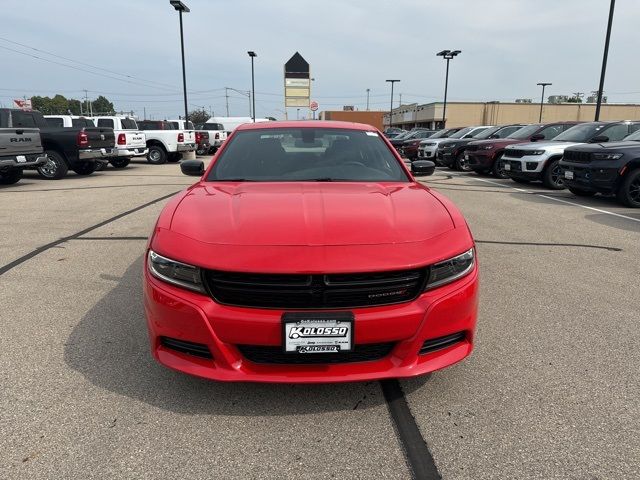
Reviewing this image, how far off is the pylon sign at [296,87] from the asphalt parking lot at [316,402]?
34.3 m

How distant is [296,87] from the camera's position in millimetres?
37250

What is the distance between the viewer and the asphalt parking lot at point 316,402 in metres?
2.15

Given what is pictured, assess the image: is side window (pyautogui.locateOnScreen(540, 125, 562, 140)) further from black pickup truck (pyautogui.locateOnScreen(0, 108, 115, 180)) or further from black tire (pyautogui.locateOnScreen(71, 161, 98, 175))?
black tire (pyautogui.locateOnScreen(71, 161, 98, 175))

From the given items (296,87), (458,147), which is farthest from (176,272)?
(296,87)

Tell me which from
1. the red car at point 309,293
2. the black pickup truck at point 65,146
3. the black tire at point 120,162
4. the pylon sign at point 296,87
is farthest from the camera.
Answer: the pylon sign at point 296,87

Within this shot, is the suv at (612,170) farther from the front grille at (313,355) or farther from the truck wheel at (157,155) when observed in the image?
the truck wheel at (157,155)

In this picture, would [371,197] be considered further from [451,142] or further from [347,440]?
[451,142]

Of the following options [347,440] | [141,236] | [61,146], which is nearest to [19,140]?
[61,146]

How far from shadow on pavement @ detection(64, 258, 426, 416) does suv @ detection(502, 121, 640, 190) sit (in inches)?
424

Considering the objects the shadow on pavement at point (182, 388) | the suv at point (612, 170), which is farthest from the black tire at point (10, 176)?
the suv at point (612, 170)

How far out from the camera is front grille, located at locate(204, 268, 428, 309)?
2266 mm

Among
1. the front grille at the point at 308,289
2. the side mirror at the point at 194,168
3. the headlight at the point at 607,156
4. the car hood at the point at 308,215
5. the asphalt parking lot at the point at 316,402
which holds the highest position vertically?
the headlight at the point at 607,156

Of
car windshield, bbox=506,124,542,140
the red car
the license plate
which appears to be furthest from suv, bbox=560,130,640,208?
the license plate

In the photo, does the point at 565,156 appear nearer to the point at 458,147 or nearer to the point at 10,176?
the point at 458,147
